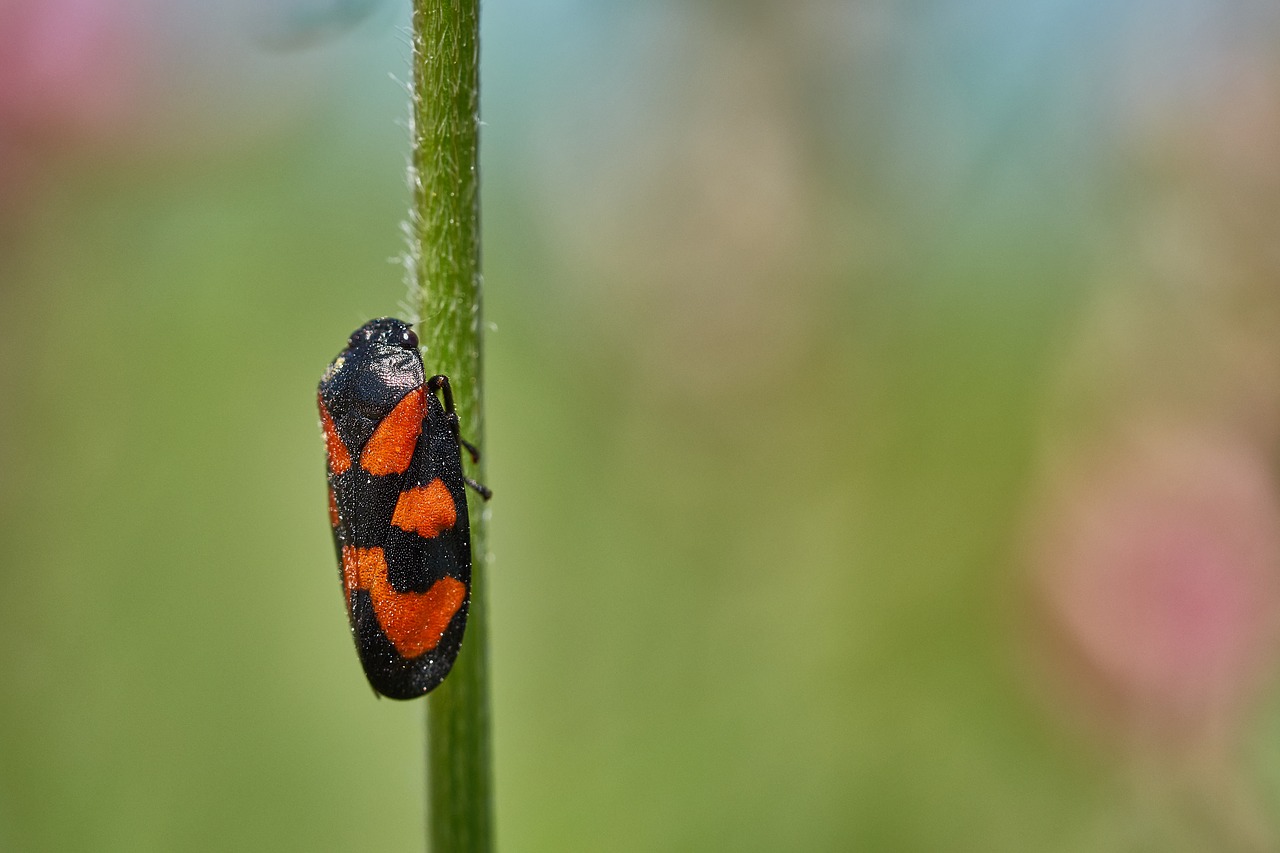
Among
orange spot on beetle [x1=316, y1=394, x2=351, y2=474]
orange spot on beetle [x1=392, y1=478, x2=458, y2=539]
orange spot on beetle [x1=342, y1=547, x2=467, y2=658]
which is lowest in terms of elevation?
orange spot on beetle [x1=342, y1=547, x2=467, y2=658]

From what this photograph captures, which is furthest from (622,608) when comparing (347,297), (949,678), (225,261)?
(225,261)

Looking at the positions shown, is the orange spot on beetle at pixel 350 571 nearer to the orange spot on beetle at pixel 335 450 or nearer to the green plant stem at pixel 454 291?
the orange spot on beetle at pixel 335 450

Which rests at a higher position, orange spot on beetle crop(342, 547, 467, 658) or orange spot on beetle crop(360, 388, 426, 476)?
orange spot on beetle crop(360, 388, 426, 476)

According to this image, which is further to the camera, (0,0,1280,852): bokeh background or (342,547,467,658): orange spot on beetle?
(0,0,1280,852): bokeh background

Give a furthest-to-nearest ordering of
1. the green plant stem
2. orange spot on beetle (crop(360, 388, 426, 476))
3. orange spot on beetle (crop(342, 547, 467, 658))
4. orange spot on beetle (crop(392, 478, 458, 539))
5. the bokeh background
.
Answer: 1. the bokeh background
2. orange spot on beetle (crop(360, 388, 426, 476))
3. orange spot on beetle (crop(392, 478, 458, 539))
4. orange spot on beetle (crop(342, 547, 467, 658))
5. the green plant stem

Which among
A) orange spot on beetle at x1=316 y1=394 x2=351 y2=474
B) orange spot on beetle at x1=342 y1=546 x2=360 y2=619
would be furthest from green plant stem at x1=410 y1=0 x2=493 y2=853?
orange spot on beetle at x1=316 y1=394 x2=351 y2=474

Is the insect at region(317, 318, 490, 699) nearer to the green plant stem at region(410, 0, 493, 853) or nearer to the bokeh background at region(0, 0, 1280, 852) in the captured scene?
the green plant stem at region(410, 0, 493, 853)

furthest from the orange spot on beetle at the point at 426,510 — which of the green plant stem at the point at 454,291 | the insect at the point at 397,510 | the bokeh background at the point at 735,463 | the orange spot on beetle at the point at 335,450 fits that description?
the bokeh background at the point at 735,463
